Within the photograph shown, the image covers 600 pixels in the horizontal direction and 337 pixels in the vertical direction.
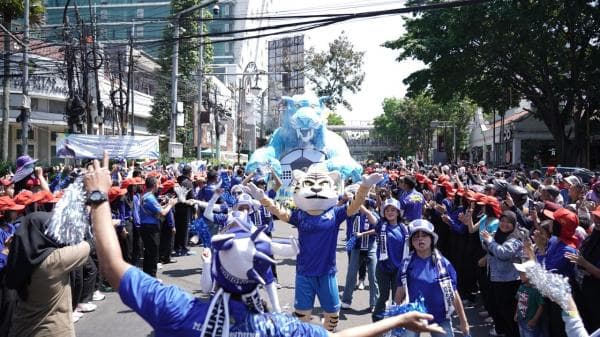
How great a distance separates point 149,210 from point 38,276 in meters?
4.65

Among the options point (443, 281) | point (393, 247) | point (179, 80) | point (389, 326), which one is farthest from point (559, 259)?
point (179, 80)

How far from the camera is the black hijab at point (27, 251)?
3.75 m

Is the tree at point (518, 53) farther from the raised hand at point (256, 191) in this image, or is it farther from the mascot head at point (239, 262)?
the mascot head at point (239, 262)

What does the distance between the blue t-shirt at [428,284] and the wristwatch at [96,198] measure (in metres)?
3.00

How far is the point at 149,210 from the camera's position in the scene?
8.45 m

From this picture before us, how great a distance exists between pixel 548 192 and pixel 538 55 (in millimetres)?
16495

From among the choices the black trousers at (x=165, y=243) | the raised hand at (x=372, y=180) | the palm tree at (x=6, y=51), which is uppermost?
the palm tree at (x=6, y=51)

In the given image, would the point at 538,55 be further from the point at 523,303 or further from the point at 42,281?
the point at 42,281

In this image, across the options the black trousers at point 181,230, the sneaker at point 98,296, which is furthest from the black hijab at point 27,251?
the black trousers at point 181,230

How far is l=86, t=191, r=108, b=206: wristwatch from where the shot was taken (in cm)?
235

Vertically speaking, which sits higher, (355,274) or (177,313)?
(177,313)

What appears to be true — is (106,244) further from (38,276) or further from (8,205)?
(8,205)

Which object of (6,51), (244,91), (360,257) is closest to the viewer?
(360,257)

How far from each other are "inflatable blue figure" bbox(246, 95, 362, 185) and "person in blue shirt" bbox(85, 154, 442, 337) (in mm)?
11463
